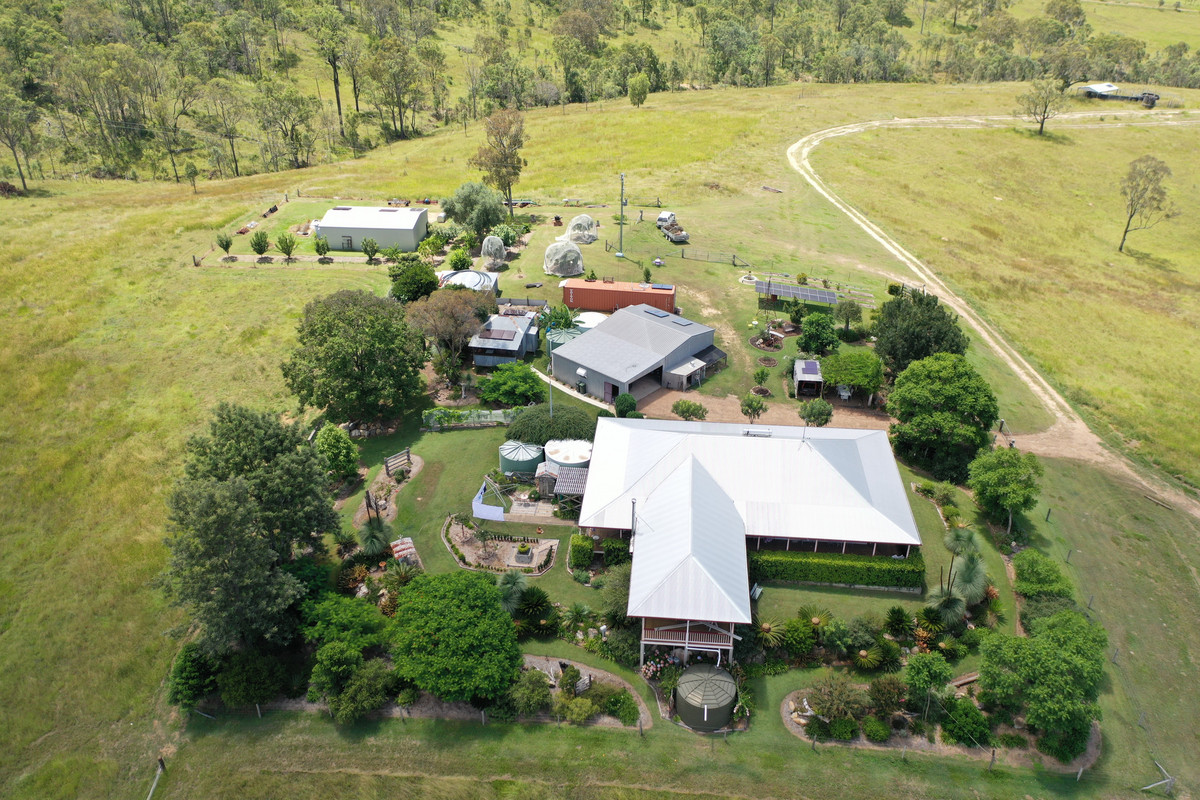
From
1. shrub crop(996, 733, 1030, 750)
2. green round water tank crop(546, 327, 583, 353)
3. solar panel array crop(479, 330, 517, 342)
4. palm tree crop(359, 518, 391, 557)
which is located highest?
solar panel array crop(479, 330, 517, 342)

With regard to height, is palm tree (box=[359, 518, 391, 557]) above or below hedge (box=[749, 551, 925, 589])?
above

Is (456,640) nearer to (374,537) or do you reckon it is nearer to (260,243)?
(374,537)

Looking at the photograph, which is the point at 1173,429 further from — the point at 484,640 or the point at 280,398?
the point at 280,398

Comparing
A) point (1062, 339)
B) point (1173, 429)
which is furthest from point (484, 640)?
point (1062, 339)

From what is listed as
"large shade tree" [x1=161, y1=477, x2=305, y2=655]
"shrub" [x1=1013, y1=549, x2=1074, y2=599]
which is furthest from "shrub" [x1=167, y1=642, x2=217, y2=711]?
"shrub" [x1=1013, y1=549, x2=1074, y2=599]

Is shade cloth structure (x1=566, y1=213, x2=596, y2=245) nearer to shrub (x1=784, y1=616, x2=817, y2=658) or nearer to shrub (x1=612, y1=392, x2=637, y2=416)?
shrub (x1=612, y1=392, x2=637, y2=416)
